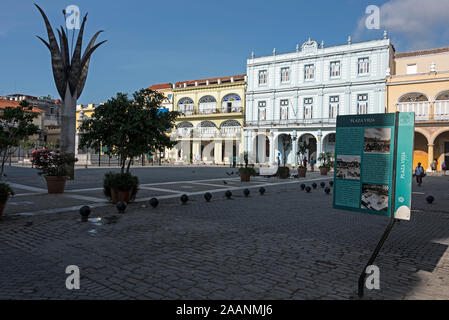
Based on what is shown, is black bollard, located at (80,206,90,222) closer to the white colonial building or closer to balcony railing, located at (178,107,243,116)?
the white colonial building

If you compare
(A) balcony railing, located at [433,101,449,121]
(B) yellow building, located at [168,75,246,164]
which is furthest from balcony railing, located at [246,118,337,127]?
(A) balcony railing, located at [433,101,449,121]

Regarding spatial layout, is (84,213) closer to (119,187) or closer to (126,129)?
(119,187)

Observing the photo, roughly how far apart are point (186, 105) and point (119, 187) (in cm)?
4034

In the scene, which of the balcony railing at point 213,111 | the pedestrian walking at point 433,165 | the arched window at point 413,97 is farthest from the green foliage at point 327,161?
the balcony railing at point 213,111

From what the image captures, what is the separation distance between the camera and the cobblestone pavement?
12.2 feet

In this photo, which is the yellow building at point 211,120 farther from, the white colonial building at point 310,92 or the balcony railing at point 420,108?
the balcony railing at point 420,108

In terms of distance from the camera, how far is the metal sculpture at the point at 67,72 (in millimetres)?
16938

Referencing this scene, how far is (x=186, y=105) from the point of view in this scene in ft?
160

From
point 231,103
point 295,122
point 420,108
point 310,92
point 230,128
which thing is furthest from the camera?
point 231,103

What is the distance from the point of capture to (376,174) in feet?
13.4

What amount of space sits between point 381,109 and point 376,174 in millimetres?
34044

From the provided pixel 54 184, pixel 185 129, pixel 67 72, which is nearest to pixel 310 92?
pixel 185 129

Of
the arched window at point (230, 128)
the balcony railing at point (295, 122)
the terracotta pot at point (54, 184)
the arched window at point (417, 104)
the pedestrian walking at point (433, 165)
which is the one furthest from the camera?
the arched window at point (230, 128)

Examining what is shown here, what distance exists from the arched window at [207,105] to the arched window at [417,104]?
73.3 ft
